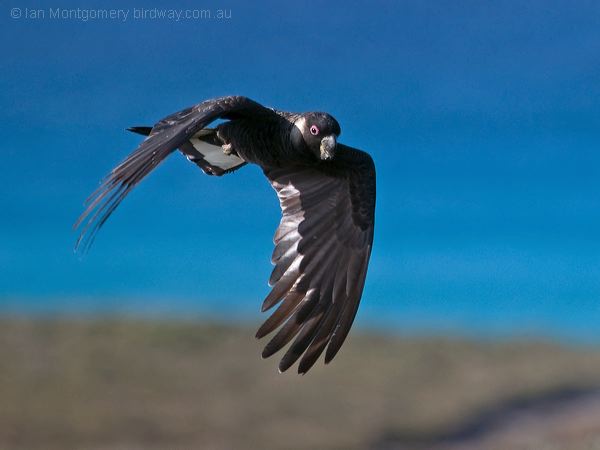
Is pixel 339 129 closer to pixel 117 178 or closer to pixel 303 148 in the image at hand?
pixel 303 148

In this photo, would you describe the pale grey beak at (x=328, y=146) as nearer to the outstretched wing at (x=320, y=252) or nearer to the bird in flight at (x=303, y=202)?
the bird in flight at (x=303, y=202)

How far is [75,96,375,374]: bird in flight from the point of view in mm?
7242

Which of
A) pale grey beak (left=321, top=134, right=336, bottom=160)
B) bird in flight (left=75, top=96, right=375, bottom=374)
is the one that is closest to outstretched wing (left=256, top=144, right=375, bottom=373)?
bird in flight (left=75, top=96, right=375, bottom=374)

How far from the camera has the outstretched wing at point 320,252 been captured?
7367mm

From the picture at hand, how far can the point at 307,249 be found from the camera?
7.98 metres

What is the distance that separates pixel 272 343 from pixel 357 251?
1.47 metres

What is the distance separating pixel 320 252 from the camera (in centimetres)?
803

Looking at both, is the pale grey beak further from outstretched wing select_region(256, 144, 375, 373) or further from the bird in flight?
outstretched wing select_region(256, 144, 375, 373)

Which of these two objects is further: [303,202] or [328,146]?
[303,202]

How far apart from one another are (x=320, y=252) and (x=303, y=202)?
1.72 feet

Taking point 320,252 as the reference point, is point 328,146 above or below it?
above

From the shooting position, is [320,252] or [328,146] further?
[320,252]

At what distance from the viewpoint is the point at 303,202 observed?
27.1 feet

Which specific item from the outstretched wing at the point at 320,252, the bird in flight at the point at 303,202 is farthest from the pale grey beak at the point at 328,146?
the outstretched wing at the point at 320,252
